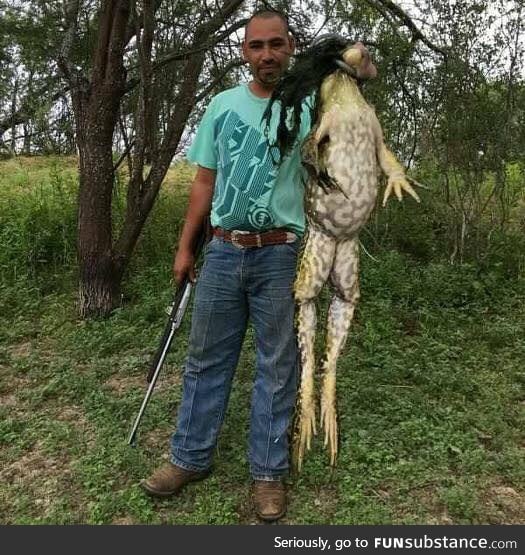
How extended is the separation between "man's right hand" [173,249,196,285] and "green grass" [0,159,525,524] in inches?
40.3

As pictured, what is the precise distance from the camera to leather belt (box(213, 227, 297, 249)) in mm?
2822

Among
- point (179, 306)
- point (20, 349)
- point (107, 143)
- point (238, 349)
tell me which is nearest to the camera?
point (238, 349)

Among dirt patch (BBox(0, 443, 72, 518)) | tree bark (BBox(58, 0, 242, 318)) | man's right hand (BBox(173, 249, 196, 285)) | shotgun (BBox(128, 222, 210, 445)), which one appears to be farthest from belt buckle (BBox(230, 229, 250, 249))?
tree bark (BBox(58, 0, 242, 318))

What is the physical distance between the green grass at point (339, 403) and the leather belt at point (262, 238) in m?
1.23

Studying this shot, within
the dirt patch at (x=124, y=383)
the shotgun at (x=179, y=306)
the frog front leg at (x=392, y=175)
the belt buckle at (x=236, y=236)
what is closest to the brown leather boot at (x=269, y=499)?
the shotgun at (x=179, y=306)

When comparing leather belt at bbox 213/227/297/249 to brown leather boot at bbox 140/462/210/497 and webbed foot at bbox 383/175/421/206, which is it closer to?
webbed foot at bbox 383/175/421/206

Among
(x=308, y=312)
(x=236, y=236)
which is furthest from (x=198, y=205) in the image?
(x=308, y=312)

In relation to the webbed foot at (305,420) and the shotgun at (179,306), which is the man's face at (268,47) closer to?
the shotgun at (179,306)

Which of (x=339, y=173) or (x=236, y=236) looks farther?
(x=236, y=236)

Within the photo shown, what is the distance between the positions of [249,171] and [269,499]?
1.48 m

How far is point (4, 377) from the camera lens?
4.81 metres

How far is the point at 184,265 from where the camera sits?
318 cm

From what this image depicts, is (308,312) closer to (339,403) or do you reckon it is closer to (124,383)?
(339,403)

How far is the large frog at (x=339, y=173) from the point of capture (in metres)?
2.25
